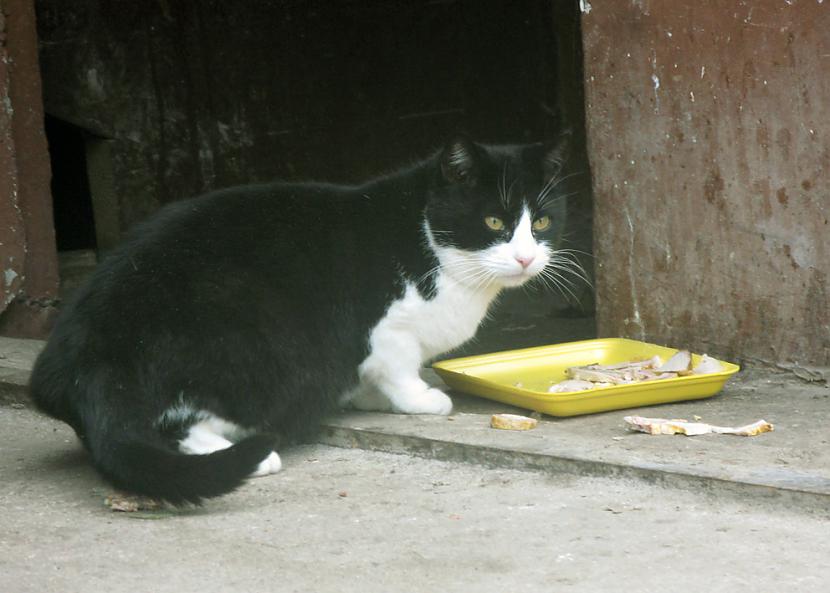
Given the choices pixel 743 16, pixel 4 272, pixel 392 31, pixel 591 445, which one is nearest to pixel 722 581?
pixel 591 445

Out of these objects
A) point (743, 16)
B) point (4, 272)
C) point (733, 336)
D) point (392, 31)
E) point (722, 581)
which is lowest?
point (722, 581)

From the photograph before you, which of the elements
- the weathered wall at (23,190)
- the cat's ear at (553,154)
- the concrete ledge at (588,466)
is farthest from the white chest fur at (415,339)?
the weathered wall at (23,190)

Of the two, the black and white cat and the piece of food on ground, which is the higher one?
the black and white cat

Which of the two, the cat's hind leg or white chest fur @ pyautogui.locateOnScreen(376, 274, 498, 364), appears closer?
the cat's hind leg

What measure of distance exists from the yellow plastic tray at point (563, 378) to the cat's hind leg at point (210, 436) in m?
0.90

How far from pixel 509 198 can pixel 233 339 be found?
98 cm

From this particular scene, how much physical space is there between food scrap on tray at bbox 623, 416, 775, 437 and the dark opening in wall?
4548mm

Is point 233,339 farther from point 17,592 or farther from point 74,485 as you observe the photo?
point 17,592

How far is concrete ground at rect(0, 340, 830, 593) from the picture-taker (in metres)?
2.65

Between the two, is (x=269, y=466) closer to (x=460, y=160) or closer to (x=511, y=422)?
(x=511, y=422)

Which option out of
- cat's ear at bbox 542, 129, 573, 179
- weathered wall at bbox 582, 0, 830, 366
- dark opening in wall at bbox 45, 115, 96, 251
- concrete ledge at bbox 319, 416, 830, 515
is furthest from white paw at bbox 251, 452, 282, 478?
dark opening in wall at bbox 45, 115, 96, 251

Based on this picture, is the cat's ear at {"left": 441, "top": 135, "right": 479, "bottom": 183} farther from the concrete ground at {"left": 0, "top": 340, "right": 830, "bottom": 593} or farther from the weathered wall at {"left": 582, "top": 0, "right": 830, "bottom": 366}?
the weathered wall at {"left": 582, "top": 0, "right": 830, "bottom": 366}

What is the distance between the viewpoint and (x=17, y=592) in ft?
8.58

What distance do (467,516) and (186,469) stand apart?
690 mm
